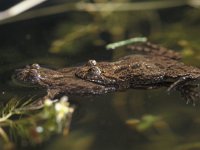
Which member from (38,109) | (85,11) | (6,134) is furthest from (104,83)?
(85,11)

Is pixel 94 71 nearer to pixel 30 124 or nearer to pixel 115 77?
pixel 115 77

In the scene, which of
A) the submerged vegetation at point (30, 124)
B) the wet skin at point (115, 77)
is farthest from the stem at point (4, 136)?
the wet skin at point (115, 77)

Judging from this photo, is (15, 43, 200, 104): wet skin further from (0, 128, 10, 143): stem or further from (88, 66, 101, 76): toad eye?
(0, 128, 10, 143): stem

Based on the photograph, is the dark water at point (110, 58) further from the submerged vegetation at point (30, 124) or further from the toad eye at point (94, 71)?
the toad eye at point (94, 71)

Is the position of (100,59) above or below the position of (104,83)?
above

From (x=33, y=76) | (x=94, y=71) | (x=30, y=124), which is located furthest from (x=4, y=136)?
(x=94, y=71)

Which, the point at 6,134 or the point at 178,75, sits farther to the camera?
the point at 178,75

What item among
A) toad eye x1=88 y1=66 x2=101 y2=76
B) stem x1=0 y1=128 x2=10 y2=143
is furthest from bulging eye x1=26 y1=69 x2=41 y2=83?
stem x1=0 y1=128 x2=10 y2=143

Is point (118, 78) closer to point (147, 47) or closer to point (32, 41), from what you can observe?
point (147, 47)
